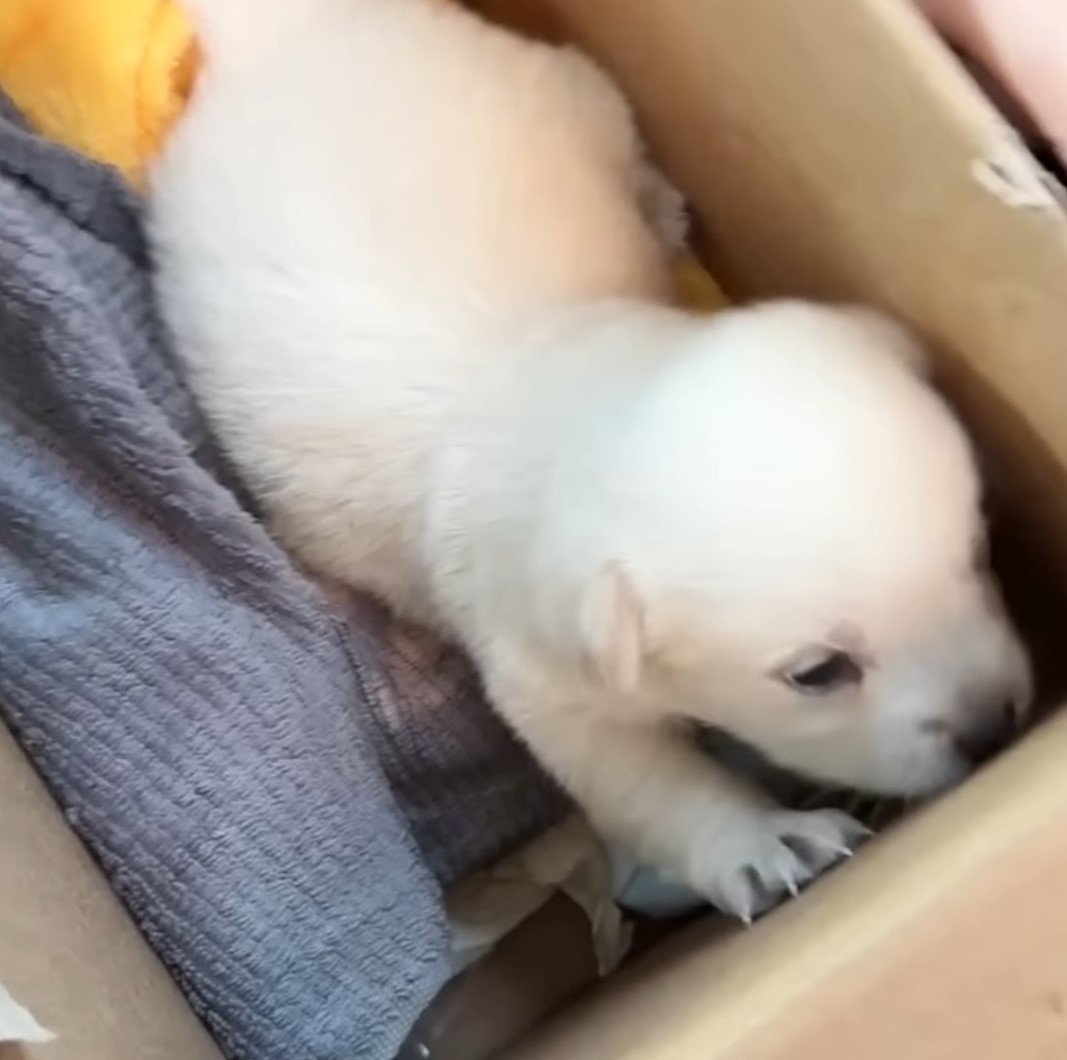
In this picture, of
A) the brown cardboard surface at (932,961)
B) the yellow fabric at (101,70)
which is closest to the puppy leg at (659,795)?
the brown cardboard surface at (932,961)

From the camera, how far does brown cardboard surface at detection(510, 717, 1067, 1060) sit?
2.87 feet

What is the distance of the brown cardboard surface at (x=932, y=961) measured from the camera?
874 millimetres

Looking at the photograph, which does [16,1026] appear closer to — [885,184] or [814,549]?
[814,549]

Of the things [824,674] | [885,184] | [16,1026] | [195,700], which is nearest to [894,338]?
[885,184]

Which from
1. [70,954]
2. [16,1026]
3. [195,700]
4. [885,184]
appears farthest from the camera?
[195,700]

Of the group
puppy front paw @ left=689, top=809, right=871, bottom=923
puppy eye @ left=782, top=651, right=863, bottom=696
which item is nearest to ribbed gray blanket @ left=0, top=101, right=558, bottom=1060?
puppy front paw @ left=689, top=809, right=871, bottom=923

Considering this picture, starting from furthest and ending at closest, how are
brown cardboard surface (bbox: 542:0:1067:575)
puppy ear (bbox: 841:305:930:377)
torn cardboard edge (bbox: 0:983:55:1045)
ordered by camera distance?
puppy ear (bbox: 841:305:930:377) → brown cardboard surface (bbox: 542:0:1067:575) → torn cardboard edge (bbox: 0:983:55:1045)

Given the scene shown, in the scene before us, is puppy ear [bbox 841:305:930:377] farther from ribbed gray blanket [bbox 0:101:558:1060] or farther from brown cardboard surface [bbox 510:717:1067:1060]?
ribbed gray blanket [bbox 0:101:558:1060]

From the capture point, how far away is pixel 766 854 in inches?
46.2

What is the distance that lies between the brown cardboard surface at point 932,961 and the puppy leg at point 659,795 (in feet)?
0.81

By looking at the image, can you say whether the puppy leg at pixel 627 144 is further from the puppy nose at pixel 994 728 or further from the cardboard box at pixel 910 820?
the puppy nose at pixel 994 728

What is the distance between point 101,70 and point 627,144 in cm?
40

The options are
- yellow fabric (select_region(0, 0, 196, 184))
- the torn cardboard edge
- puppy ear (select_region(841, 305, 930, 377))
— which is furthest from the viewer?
yellow fabric (select_region(0, 0, 196, 184))

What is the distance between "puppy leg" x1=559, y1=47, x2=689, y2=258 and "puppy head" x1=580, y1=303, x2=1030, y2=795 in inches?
12.0
